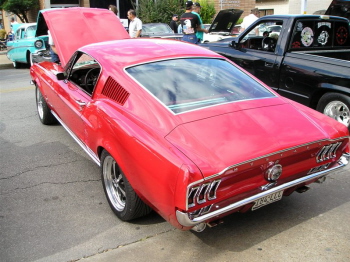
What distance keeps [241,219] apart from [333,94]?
2.79m

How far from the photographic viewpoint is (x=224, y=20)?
417 inches

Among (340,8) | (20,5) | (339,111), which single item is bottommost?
(339,111)

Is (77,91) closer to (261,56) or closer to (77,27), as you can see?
(77,27)

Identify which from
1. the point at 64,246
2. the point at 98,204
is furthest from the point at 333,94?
the point at 64,246

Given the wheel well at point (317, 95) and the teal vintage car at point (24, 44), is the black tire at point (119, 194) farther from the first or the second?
the teal vintage car at point (24, 44)

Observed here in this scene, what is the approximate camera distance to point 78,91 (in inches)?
180

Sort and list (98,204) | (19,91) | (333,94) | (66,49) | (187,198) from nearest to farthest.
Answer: (187,198)
(98,204)
(333,94)
(66,49)
(19,91)

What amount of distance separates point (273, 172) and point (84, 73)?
311 cm

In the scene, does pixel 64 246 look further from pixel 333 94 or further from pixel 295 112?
pixel 333 94

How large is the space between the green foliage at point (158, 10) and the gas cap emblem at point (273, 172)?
18637 mm

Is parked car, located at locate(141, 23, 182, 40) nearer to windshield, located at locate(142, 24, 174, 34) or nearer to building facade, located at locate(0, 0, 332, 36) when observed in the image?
windshield, located at locate(142, 24, 174, 34)

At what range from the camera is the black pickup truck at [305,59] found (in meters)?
5.42

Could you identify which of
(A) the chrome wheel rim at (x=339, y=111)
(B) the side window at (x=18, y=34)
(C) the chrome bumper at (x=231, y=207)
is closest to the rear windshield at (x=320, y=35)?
(A) the chrome wheel rim at (x=339, y=111)

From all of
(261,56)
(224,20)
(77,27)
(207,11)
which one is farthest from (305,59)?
(207,11)
